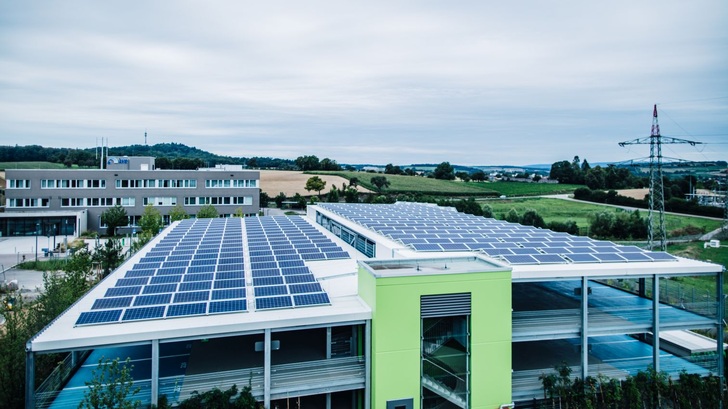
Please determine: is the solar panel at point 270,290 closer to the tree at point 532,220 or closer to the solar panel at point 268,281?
the solar panel at point 268,281

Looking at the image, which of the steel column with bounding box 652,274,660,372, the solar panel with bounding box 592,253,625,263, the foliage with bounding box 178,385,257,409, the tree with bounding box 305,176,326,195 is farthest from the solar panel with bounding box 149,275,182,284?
the tree with bounding box 305,176,326,195

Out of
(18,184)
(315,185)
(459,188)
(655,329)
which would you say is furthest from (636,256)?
(459,188)

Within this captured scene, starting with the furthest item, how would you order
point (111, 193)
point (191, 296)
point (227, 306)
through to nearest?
point (111, 193)
point (191, 296)
point (227, 306)

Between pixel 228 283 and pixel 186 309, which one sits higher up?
pixel 228 283

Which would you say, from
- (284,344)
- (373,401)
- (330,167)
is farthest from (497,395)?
(330,167)

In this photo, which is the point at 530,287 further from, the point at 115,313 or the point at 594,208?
the point at 594,208

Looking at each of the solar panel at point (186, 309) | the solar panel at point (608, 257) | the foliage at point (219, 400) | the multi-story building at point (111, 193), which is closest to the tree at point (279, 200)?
the multi-story building at point (111, 193)

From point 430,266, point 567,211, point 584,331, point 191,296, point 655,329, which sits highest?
point 430,266

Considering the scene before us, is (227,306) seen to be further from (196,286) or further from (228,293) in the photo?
(196,286)

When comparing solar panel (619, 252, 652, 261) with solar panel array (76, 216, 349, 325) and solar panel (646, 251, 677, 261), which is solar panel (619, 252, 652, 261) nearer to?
solar panel (646, 251, 677, 261)
